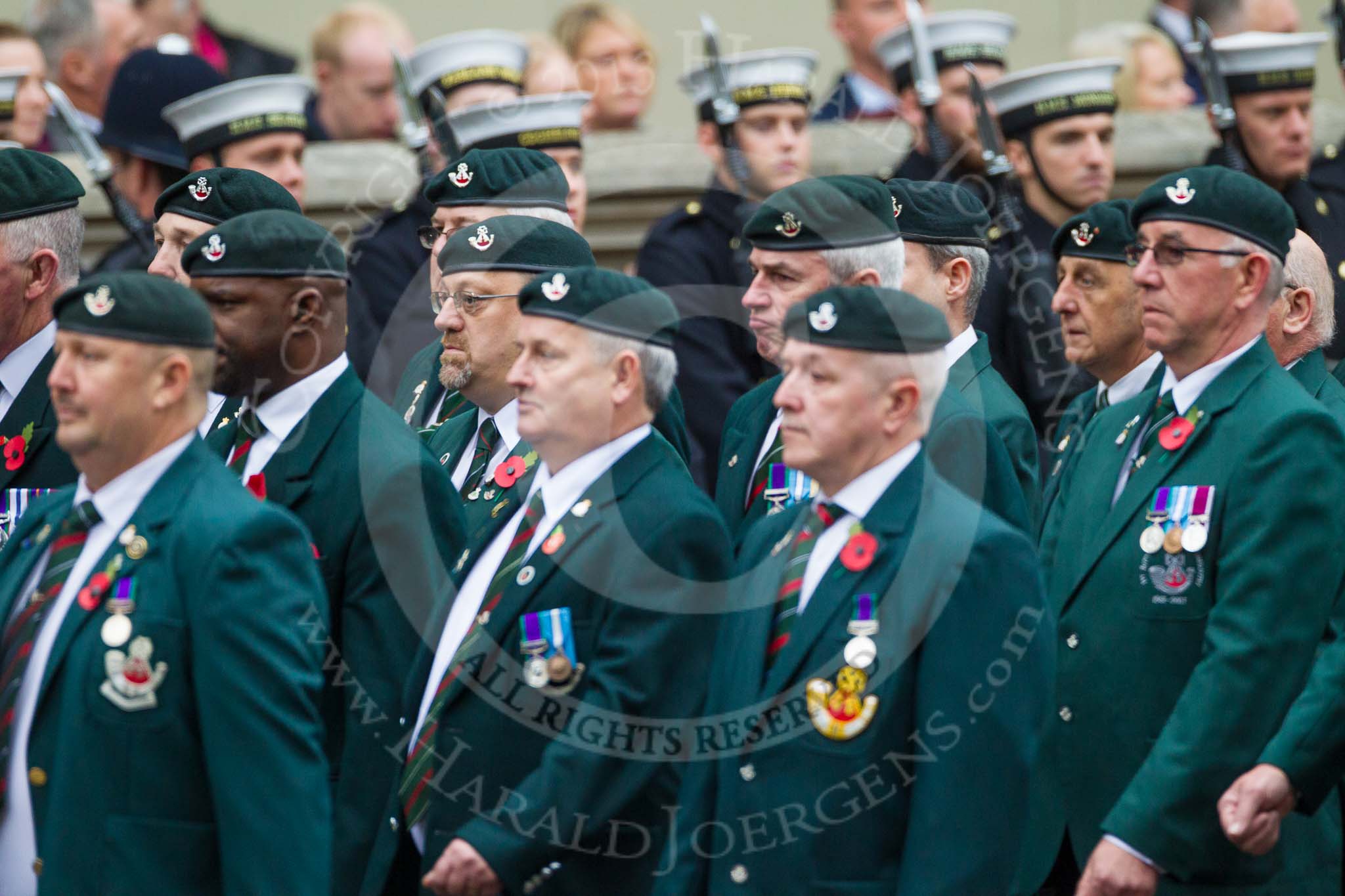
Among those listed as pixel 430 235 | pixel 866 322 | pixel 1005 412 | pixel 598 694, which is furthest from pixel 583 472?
pixel 430 235

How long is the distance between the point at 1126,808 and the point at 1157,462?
0.83 m

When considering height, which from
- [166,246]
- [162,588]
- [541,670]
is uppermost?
[166,246]

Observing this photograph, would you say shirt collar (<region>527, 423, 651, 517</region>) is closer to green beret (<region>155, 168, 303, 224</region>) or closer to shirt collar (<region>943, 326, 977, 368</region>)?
shirt collar (<region>943, 326, 977, 368</region>)

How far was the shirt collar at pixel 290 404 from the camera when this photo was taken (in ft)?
15.7

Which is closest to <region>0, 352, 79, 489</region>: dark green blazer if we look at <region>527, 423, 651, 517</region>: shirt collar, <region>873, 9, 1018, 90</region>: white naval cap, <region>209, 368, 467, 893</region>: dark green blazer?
<region>209, 368, 467, 893</region>: dark green blazer

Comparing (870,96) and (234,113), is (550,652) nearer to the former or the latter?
(234,113)

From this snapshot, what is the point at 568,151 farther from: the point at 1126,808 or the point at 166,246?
the point at 1126,808

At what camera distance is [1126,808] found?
452cm

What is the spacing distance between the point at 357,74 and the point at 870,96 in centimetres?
227

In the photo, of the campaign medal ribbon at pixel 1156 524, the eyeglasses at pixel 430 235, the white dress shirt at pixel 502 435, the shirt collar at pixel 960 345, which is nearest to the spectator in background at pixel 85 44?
the eyeglasses at pixel 430 235

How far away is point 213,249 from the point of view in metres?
4.79

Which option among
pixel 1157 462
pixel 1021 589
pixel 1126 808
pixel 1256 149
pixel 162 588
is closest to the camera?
pixel 162 588

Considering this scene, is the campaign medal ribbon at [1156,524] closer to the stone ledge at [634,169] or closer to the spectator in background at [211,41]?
the stone ledge at [634,169]

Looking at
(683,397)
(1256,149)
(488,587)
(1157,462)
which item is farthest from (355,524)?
(1256,149)
